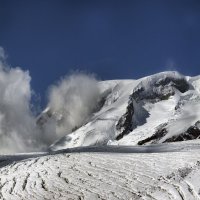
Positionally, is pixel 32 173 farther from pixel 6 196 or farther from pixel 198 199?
pixel 198 199

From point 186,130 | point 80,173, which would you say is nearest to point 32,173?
point 80,173

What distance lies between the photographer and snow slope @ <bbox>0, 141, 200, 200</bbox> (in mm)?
21297

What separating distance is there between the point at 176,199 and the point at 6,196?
803 centimetres

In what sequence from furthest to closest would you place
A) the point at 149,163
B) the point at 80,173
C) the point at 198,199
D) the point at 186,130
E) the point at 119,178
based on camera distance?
the point at 186,130, the point at 149,163, the point at 80,173, the point at 119,178, the point at 198,199

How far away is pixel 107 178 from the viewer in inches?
993

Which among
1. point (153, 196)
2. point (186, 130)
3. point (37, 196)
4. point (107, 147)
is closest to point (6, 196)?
point (37, 196)

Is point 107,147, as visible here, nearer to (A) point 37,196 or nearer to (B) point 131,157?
(B) point 131,157

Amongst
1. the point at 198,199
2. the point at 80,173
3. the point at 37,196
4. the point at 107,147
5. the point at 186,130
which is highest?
the point at 186,130

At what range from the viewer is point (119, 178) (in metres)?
25.0

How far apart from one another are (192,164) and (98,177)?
4804 millimetres

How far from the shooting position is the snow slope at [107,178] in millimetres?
21297

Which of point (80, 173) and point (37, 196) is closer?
point (37, 196)

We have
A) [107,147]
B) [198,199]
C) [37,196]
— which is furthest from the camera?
[107,147]

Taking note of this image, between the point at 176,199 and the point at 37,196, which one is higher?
the point at 37,196
